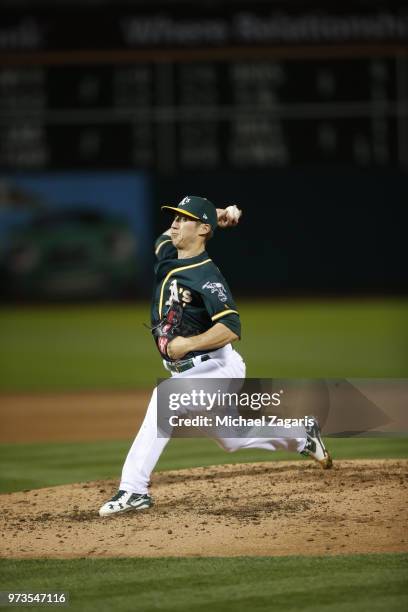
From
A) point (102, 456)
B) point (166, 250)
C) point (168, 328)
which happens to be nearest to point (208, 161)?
point (102, 456)

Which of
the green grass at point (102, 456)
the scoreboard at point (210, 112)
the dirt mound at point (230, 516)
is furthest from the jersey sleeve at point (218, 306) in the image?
the scoreboard at point (210, 112)

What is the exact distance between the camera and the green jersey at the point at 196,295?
4957 mm

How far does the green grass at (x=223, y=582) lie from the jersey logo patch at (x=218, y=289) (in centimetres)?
124

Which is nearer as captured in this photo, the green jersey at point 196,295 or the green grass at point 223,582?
the green grass at point 223,582

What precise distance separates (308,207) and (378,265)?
5.06 ft

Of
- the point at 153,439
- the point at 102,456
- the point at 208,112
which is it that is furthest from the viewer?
the point at 208,112

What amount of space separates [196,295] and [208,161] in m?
12.4

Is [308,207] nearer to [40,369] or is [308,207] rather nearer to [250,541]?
[40,369]

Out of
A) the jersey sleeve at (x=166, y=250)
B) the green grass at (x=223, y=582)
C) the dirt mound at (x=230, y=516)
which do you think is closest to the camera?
the green grass at (x=223, y=582)

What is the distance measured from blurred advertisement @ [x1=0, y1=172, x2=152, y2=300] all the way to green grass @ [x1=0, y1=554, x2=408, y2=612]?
43.8 ft

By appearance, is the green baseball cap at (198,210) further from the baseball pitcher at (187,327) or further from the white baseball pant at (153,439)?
the white baseball pant at (153,439)

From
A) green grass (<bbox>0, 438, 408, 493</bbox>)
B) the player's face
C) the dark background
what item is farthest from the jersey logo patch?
the dark background

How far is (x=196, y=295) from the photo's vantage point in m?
5.08

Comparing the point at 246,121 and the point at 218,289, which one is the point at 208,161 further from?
the point at 218,289
